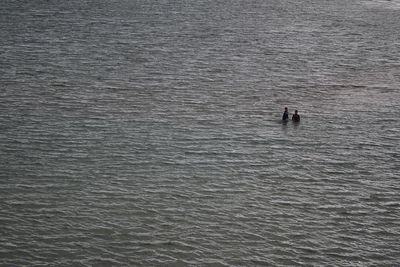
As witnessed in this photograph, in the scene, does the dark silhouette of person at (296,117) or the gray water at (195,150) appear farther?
the dark silhouette of person at (296,117)

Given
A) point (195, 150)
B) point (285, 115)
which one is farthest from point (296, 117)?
point (195, 150)

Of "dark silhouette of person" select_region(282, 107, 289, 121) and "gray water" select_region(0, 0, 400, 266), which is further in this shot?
"dark silhouette of person" select_region(282, 107, 289, 121)

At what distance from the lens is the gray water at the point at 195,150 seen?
133 ft

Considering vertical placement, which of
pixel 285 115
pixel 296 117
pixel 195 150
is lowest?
pixel 195 150

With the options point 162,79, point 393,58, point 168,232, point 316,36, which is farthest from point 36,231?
point 316,36

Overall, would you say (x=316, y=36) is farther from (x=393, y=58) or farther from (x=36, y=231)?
(x=36, y=231)

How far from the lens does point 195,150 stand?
2140 inches

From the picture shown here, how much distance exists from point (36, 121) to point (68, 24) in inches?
1936

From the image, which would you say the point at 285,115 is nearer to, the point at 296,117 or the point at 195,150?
the point at 296,117

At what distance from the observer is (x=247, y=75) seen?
7862cm

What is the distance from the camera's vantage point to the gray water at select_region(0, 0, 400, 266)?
40.6 metres

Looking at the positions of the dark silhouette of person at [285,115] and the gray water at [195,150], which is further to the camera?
the dark silhouette of person at [285,115]

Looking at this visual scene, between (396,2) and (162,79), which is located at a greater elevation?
(396,2)

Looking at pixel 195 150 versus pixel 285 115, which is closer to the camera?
pixel 195 150
